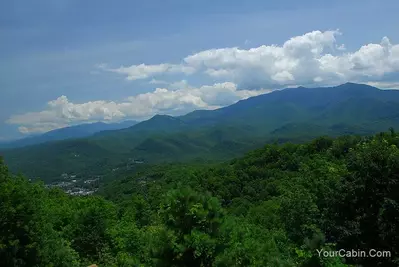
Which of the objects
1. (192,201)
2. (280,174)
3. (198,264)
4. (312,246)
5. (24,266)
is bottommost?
(280,174)

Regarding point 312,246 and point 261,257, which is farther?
point 261,257

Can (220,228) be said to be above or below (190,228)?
below

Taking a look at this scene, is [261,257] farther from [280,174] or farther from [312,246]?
[280,174]

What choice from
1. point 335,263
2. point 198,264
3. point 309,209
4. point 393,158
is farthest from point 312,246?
point 309,209

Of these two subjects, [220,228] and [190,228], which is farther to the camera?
[220,228]

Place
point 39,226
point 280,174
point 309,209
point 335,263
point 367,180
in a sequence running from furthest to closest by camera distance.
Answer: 1. point 280,174
2. point 309,209
3. point 39,226
4. point 367,180
5. point 335,263

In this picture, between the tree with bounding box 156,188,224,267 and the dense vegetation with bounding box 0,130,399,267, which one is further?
the dense vegetation with bounding box 0,130,399,267

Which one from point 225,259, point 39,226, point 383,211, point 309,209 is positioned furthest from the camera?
point 309,209

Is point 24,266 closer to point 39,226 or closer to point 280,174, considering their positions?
point 39,226

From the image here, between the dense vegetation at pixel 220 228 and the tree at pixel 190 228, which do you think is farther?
the dense vegetation at pixel 220 228

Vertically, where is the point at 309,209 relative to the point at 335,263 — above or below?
below
